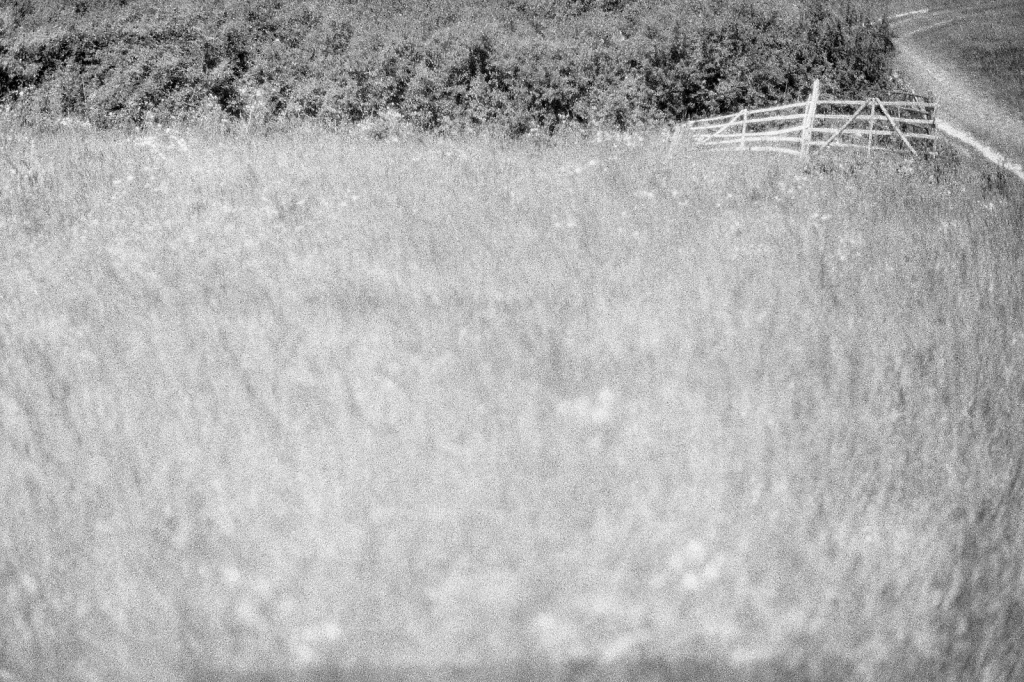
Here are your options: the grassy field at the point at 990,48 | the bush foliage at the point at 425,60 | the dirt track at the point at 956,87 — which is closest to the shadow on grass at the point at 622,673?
the bush foliage at the point at 425,60

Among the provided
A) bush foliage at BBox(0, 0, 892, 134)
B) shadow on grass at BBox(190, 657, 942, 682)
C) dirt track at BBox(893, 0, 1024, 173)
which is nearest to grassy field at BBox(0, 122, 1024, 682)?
shadow on grass at BBox(190, 657, 942, 682)

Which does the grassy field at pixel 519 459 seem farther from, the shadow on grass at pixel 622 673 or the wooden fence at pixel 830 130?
the wooden fence at pixel 830 130

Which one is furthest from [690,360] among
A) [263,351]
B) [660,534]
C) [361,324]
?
[263,351]

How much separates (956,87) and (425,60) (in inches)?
626

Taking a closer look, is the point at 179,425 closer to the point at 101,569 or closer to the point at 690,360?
the point at 101,569

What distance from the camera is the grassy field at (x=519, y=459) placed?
2057 mm

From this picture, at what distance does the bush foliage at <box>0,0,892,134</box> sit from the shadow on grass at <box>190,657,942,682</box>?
13.9m

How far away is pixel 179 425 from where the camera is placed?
9.24ft

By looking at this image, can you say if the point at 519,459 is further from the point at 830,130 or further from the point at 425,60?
the point at 425,60

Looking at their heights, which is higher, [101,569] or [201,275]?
[201,275]

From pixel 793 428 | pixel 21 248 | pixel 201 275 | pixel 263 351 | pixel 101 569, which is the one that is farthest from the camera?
pixel 21 248

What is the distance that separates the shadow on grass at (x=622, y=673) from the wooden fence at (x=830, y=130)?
1142cm

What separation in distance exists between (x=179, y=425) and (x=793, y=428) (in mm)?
2437

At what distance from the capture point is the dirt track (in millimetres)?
16453
